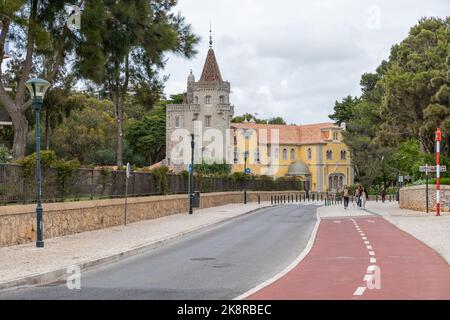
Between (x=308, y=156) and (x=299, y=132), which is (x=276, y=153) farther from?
(x=299, y=132)

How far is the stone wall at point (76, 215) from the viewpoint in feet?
67.8

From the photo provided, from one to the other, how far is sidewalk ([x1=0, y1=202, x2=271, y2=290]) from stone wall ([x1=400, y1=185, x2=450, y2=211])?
1737cm

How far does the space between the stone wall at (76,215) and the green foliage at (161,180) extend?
0.50m

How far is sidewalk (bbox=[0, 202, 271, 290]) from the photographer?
14031mm

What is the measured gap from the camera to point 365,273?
552 inches

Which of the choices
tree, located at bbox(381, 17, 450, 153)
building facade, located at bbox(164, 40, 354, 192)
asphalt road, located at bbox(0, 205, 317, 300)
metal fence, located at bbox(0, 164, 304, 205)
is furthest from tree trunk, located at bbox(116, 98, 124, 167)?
building facade, located at bbox(164, 40, 354, 192)

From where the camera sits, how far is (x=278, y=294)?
1134 centimetres

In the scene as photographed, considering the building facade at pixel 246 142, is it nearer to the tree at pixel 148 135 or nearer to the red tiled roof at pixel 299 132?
the red tiled roof at pixel 299 132

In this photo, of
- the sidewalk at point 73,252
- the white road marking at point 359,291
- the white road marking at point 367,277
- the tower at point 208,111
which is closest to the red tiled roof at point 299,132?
the tower at point 208,111

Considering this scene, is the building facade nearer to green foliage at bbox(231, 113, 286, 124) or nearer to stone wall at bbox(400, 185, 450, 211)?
green foliage at bbox(231, 113, 286, 124)

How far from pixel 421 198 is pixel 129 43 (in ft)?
63.0
